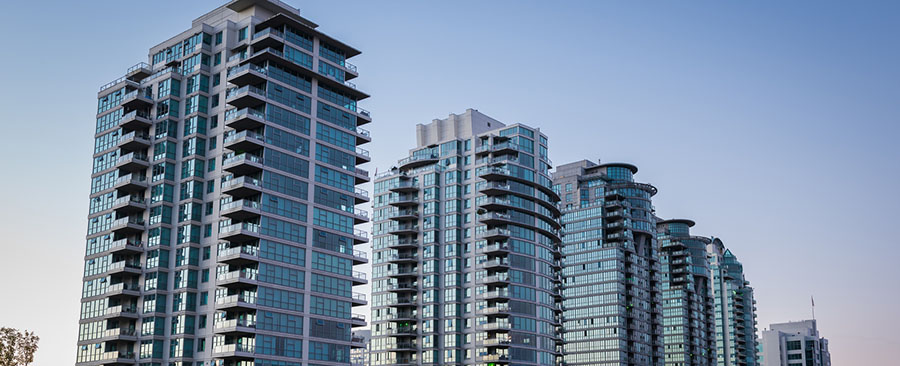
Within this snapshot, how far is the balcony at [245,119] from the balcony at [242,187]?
6957 millimetres

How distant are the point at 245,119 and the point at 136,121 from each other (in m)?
18.1

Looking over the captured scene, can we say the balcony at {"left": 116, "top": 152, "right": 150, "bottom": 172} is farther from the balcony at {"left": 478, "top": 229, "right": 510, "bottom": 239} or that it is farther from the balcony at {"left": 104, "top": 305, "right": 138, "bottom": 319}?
the balcony at {"left": 478, "top": 229, "right": 510, "bottom": 239}

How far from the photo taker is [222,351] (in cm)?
10606

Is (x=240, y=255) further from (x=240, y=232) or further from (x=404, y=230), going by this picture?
(x=404, y=230)

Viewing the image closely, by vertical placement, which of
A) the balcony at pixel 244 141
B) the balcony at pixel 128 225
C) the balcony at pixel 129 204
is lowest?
the balcony at pixel 128 225

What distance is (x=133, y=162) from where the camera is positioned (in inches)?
4665

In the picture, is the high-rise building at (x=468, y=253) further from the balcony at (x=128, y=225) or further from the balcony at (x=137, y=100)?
the balcony at (x=128, y=225)

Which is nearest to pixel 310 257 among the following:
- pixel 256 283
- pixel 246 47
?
pixel 256 283

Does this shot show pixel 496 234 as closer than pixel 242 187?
No

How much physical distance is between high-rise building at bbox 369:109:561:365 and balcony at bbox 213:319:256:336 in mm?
53880

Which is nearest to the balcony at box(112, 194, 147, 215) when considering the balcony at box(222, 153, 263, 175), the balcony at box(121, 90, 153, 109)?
the balcony at box(121, 90, 153, 109)

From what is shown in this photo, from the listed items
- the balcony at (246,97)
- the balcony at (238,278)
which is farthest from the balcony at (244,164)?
the balcony at (238,278)

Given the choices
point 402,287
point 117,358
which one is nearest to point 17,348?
point 117,358

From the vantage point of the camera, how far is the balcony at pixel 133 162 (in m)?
119
